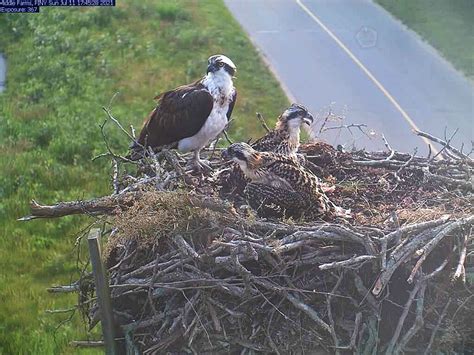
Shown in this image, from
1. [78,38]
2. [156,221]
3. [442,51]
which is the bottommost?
[78,38]

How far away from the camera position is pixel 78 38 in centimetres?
1678

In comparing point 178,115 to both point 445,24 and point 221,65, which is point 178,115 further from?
point 445,24

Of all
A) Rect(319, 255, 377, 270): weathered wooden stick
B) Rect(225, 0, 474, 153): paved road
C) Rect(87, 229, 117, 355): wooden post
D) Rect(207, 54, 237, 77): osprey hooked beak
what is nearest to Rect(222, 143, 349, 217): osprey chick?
Rect(319, 255, 377, 270): weathered wooden stick

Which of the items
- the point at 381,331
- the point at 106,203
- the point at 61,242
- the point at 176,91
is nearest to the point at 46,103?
the point at 61,242

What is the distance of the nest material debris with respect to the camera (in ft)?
14.9

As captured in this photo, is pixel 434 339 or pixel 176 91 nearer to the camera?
pixel 434 339

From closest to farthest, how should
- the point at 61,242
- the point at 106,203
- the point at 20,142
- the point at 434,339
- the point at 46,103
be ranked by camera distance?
1. the point at 434,339
2. the point at 106,203
3. the point at 61,242
4. the point at 20,142
5. the point at 46,103

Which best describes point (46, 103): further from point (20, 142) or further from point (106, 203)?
point (106, 203)

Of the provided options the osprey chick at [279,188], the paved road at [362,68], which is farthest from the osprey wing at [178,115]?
the paved road at [362,68]

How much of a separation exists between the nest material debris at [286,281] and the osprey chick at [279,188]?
263mm

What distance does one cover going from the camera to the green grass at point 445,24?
1419cm

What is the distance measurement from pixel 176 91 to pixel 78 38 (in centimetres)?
1088

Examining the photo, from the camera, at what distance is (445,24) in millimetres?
15164

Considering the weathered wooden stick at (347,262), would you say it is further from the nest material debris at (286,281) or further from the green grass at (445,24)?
the green grass at (445,24)
